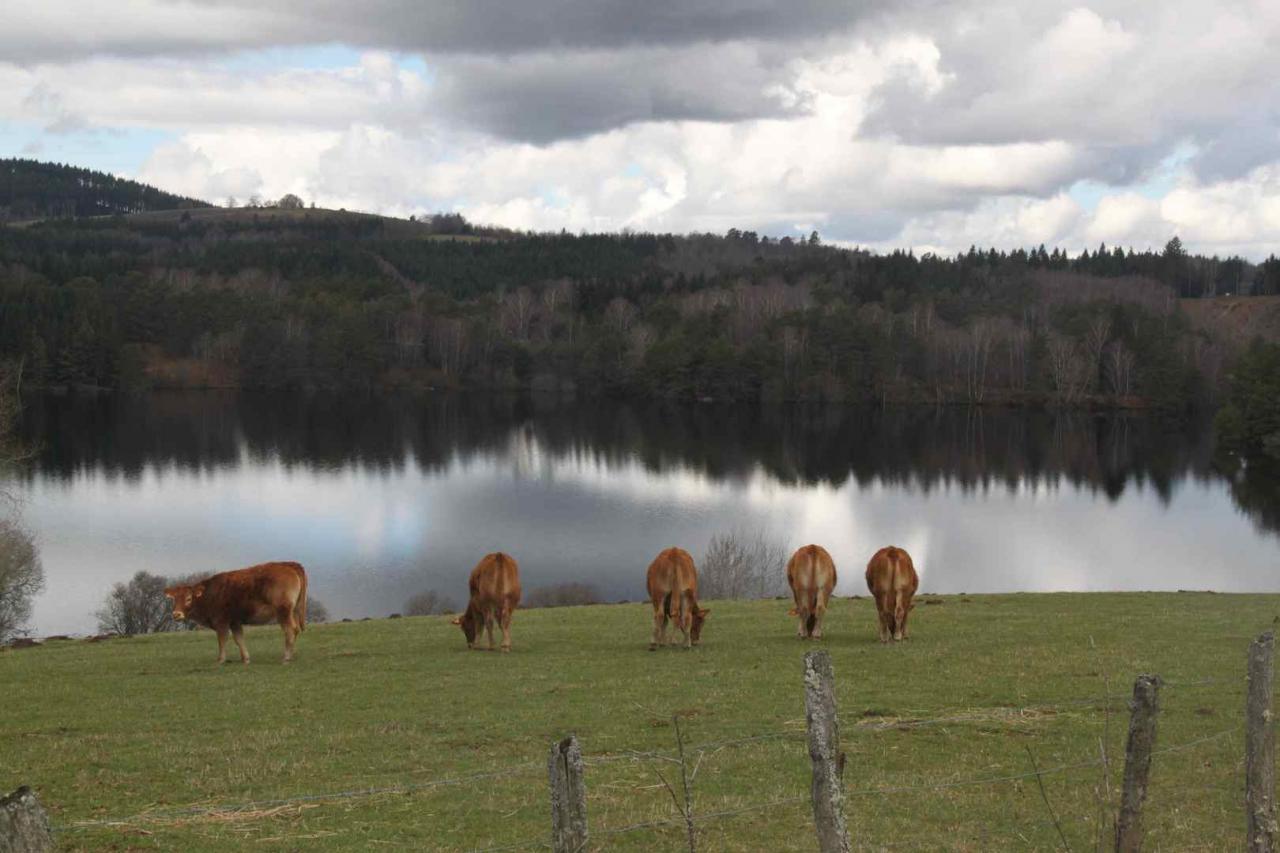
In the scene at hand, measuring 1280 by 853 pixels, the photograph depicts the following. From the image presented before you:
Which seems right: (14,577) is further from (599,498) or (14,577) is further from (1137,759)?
(1137,759)

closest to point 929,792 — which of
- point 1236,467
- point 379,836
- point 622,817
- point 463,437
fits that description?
point 622,817

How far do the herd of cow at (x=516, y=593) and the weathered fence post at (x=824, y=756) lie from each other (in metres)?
12.4

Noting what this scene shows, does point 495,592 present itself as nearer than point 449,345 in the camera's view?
Yes

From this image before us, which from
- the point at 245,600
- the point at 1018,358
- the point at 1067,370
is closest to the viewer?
the point at 245,600

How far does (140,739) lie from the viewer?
533 inches

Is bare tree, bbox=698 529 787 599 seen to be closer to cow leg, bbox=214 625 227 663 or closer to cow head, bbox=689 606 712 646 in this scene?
cow head, bbox=689 606 712 646

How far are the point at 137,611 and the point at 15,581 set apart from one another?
417cm

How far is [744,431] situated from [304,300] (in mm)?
84775

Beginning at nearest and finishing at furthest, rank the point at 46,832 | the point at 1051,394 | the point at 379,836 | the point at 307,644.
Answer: the point at 46,832 → the point at 379,836 → the point at 307,644 → the point at 1051,394

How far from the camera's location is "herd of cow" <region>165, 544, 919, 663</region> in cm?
1934

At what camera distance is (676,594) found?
19453mm

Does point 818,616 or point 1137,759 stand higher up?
point 1137,759

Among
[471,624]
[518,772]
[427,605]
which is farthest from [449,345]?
[518,772]

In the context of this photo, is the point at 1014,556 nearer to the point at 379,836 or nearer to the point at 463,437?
the point at 379,836
